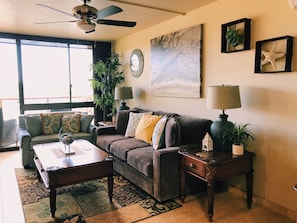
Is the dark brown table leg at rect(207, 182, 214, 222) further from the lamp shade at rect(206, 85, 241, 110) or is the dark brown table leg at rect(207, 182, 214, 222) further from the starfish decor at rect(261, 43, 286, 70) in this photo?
the starfish decor at rect(261, 43, 286, 70)

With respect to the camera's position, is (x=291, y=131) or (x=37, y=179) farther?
(x=37, y=179)

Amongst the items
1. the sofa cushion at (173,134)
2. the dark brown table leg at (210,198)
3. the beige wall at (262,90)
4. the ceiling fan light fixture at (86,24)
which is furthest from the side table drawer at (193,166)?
the ceiling fan light fixture at (86,24)

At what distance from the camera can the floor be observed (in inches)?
96.3

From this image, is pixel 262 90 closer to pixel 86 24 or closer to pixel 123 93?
pixel 86 24

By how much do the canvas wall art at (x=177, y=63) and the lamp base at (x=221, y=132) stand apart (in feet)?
2.73

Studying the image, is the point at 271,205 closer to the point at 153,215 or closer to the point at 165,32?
the point at 153,215

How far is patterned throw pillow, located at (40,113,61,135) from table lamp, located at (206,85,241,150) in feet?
9.97

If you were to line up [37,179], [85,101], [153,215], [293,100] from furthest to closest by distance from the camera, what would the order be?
[85,101]
[37,179]
[153,215]
[293,100]

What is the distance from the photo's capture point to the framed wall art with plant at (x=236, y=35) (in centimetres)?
273


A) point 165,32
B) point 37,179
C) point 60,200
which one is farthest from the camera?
point 165,32

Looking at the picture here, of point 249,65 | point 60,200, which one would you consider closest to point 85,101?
point 60,200

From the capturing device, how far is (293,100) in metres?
2.38

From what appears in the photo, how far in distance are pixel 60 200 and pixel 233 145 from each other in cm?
208

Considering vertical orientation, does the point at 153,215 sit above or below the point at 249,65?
below
